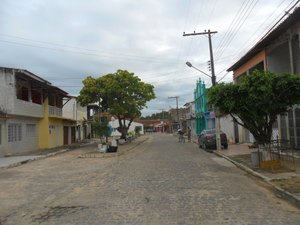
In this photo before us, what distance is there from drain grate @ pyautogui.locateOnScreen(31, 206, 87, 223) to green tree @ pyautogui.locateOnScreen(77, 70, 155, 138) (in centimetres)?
3207

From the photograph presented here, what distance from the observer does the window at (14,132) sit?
2973 cm

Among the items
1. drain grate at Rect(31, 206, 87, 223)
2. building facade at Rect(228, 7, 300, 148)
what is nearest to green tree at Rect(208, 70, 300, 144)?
building facade at Rect(228, 7, 300, 148)

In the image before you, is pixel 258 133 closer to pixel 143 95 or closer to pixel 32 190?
pixel 32 190

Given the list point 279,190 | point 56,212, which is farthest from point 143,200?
point 279,190

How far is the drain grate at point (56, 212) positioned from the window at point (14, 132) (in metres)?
21.6

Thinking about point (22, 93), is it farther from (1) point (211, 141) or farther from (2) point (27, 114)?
(1) point (211, 141)

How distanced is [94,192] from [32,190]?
7.44ft

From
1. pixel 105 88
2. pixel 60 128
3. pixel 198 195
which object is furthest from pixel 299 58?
pixel 60 128

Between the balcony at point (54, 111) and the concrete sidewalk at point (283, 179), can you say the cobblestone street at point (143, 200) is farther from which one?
the balcony at point (54, 111)

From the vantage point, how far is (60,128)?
144 ft

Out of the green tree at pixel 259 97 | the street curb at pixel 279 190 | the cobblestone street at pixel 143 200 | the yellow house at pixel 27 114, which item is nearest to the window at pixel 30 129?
the yellow house at pixel 27 114

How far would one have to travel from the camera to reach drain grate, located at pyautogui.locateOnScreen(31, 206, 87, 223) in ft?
27.9

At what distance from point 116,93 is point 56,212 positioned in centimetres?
3348

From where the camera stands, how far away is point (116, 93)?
4225cm
